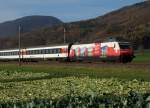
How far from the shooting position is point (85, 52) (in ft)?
244

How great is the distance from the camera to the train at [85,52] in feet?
216

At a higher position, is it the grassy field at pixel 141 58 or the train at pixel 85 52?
the train at pixel 85 52

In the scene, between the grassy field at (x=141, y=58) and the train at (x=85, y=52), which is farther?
the grassy field at (x=141, y=58)

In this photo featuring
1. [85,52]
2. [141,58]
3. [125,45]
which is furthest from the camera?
[141,58]

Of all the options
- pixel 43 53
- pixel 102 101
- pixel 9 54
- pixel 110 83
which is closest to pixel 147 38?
pixel 9 54

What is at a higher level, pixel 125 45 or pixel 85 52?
pixel 125 45

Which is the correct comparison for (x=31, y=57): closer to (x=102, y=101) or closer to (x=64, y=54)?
(x=64, y=54)

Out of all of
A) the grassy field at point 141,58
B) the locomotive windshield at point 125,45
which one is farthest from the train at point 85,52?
the grassy field at point 141,58

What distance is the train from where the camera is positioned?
65.9 meters

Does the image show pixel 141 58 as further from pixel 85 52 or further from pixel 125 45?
pixel 125 45

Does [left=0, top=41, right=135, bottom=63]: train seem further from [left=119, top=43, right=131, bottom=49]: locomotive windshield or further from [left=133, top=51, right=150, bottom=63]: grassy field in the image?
[left=133, top=51, right=150, bottom=63]: grassy field

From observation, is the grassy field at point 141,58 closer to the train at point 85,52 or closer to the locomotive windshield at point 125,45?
the locomotive windshield at point 125,45

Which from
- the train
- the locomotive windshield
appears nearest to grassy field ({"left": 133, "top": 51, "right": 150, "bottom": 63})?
the locomotive windshield

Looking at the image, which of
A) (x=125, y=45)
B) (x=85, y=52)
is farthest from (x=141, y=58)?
(x=125, y=45)
